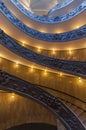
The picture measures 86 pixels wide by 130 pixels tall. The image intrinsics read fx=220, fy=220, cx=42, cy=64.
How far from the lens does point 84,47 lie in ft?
51.0

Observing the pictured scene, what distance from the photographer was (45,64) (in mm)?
12633

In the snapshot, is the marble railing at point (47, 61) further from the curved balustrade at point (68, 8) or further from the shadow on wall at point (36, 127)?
the curved balustrade at point (68, 8)

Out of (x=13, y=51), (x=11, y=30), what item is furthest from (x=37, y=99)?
(x=11, y=30)

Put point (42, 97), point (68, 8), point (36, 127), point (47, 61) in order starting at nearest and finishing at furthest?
1. point (42, 97)
2. point (47, 61)
3. point (36, 127)
4. point (68, 8)

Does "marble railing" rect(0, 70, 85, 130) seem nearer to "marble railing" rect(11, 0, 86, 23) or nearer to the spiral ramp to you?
the spiral ramp

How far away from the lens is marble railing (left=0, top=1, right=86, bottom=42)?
45.5 ft

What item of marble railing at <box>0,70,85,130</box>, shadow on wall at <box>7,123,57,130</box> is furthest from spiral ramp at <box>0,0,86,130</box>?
shadow on wall at <box>7,123,57,130</box>

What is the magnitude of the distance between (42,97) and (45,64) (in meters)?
2.94

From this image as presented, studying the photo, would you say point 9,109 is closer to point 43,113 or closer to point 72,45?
point 43,113

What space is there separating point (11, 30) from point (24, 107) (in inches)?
204

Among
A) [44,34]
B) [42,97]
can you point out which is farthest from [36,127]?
[44,34]

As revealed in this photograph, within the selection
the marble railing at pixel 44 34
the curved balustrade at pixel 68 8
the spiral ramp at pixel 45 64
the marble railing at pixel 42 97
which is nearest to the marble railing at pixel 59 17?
the spiral ramp at pixel 45 64

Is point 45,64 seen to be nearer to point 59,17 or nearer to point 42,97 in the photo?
point 42,97

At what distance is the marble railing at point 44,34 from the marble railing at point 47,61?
2327mm
